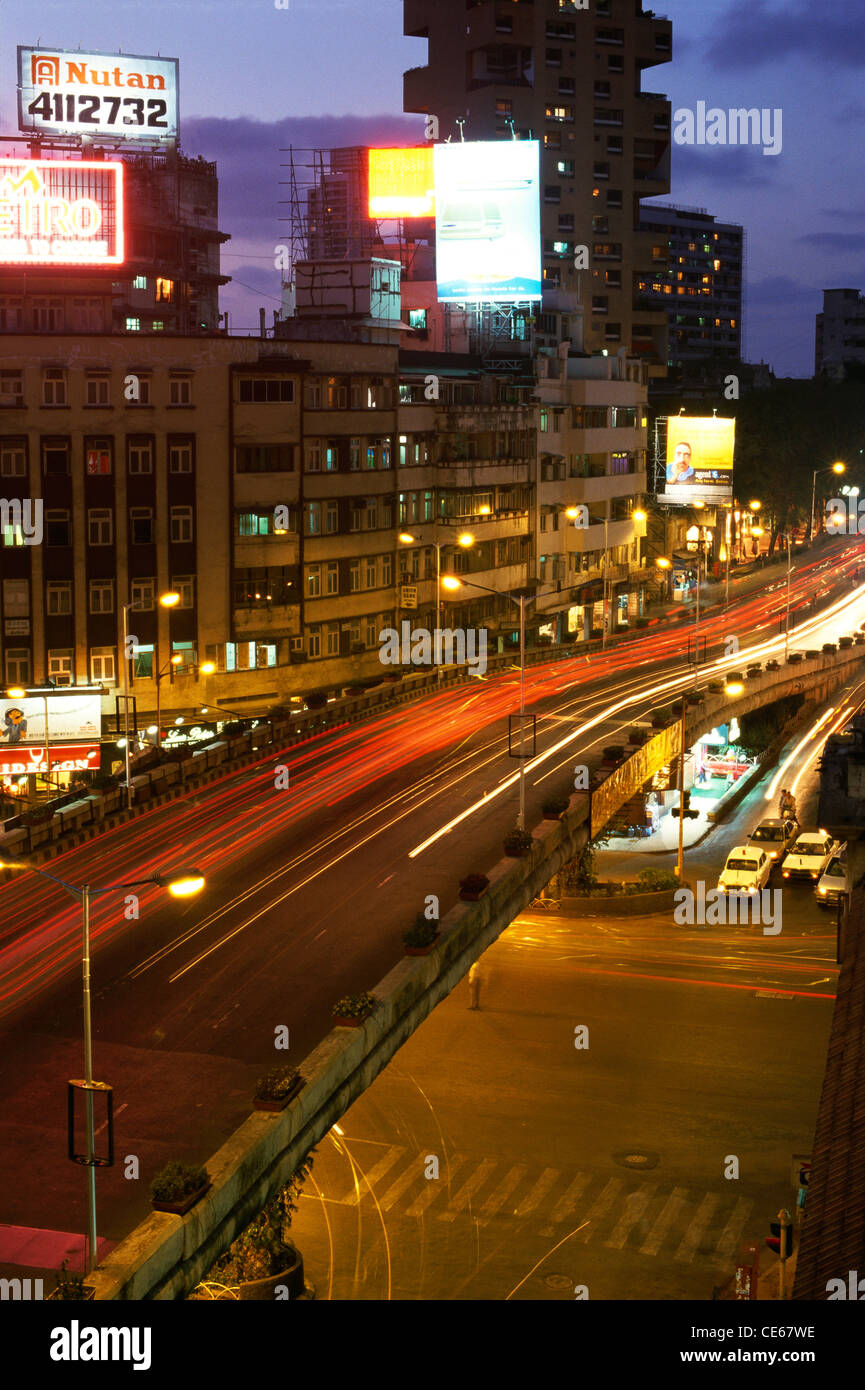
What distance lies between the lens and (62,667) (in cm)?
6594

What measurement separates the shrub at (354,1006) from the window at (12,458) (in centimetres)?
4043

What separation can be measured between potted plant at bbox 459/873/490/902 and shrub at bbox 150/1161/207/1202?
612 inches

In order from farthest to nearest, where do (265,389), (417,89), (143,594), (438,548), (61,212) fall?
(417,89)
(438,548)
(265,389)
(61,212)
(143,594)

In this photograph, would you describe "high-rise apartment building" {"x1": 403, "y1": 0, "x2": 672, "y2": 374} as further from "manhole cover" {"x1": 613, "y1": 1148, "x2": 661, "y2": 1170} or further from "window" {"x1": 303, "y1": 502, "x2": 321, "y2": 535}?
"manhole cover" {"x1": 613, "y1": 1148, "x2": 661, "y2": 1170}

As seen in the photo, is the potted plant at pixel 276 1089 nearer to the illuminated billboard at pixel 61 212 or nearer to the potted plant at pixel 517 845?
the potted plant at pixel 517 845

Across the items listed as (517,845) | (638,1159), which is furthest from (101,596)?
(638,1159)

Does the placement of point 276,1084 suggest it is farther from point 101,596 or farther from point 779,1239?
point 101,596

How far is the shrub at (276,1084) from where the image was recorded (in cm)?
2700

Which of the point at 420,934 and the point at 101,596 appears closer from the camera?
the point at 420,934

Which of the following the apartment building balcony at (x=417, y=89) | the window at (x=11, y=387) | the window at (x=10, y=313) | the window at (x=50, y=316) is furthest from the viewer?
the apartment building balcony at (x=417, y=89)

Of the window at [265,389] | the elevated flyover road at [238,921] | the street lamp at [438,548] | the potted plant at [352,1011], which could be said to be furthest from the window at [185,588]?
the potted plant at [352,1011]

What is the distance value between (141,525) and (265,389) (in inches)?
355
